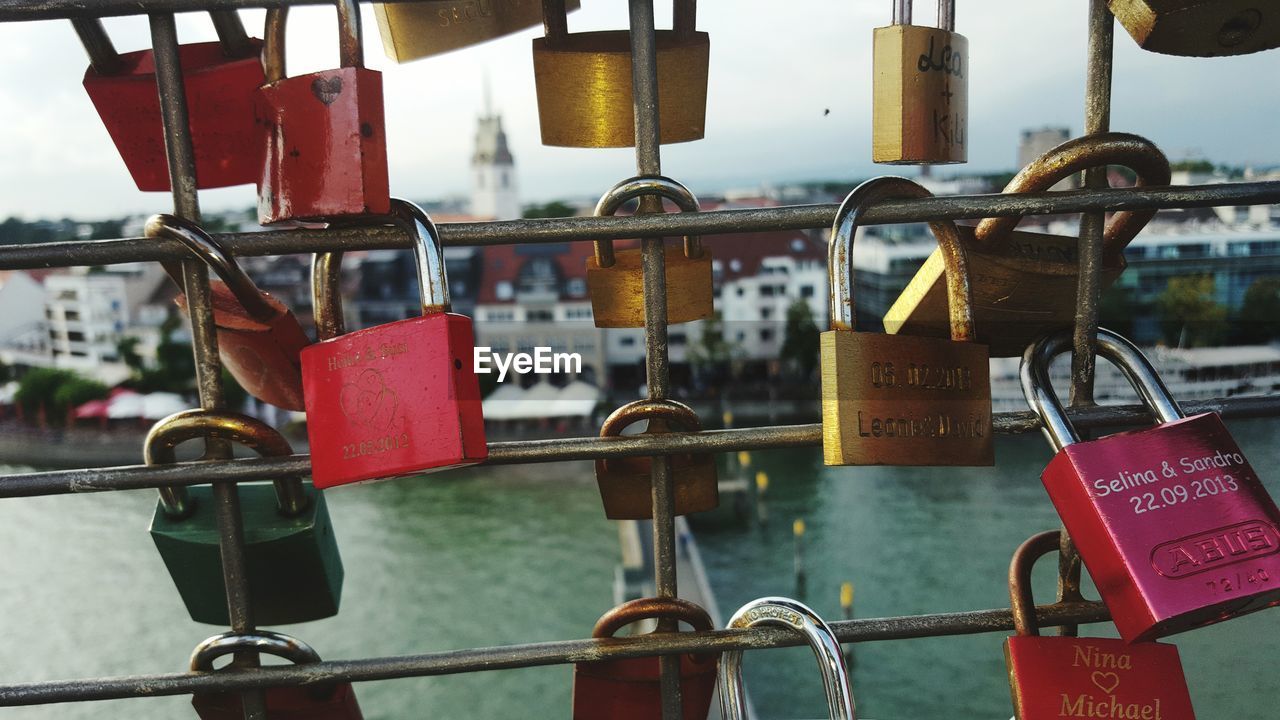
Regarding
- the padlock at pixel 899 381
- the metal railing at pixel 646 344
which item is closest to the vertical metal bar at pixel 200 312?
the metal railing at pixel 646 344

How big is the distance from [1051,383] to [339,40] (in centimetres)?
51

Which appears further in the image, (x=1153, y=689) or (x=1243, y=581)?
(x=1153, y=689)

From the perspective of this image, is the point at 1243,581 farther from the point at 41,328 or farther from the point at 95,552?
the point at 41,328

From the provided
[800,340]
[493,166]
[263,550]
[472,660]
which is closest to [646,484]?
[472,660]

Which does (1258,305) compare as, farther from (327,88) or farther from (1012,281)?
(327,88)

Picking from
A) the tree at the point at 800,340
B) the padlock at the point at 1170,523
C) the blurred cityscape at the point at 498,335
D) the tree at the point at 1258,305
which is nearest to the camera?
the padlock at the point at 1170,523

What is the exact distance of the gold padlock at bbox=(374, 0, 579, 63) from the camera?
0.68 meters

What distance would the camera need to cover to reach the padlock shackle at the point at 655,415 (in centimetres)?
65

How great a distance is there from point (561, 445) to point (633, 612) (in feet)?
0.45

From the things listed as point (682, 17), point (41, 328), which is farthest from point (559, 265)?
point (682, 17)

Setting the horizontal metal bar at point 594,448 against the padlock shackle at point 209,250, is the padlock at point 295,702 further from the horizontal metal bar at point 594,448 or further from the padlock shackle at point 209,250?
the padlock shackle at point 209,250

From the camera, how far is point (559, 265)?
2441 cm

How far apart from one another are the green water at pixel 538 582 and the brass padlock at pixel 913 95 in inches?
596

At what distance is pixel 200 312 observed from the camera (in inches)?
24.8
